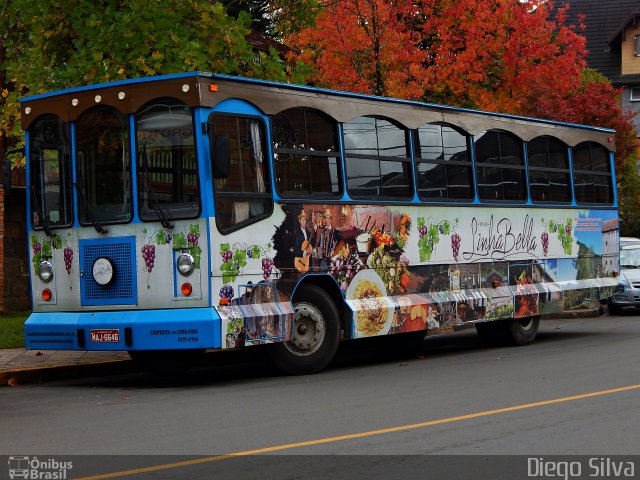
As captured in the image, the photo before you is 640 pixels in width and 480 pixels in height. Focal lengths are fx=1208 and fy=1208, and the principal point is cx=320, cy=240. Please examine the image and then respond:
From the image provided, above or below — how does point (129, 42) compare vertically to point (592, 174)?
above

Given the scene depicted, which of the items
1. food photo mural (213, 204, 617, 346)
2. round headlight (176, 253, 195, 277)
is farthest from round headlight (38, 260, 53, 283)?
food photo mural (213, 204, 617, 346)

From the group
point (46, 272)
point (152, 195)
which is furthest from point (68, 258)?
point (152, 195)

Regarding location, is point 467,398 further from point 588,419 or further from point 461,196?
point 461,196

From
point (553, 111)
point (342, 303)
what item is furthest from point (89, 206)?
point (553, 111)

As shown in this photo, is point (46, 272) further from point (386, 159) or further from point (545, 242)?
point (545, 242)

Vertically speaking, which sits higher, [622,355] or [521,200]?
[521,200]

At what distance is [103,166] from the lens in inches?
531

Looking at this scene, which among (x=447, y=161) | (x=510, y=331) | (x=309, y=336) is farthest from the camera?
(x=510, y=331)

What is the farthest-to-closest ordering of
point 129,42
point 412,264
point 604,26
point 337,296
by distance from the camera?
point 604,26 < point 129,42 < point 412,264 < point 337,296

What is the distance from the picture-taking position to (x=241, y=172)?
43.6ft

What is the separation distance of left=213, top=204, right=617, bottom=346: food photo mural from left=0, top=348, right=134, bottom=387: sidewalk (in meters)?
2.67

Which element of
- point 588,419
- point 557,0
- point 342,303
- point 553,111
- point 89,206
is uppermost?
point 557,0

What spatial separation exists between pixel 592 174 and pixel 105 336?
35.1 ft
